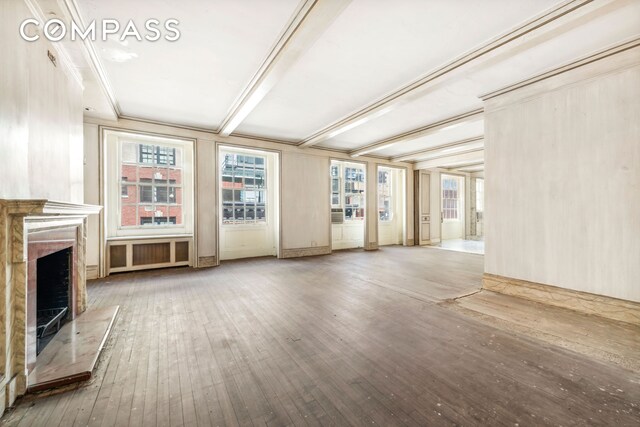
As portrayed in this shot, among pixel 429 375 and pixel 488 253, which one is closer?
pixel 429 375

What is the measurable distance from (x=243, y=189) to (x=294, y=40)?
460 cm

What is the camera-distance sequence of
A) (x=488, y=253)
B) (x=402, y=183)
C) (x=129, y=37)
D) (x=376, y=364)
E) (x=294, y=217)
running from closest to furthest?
(x=376, y=364), (x=129, y=37), (x=488, y=253), (x=294, y=217), (x=402, y=183)

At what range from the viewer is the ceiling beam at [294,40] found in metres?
2.17

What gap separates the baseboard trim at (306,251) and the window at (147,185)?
2375 millimetres

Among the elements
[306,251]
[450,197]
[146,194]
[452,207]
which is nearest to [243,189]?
[146,194]

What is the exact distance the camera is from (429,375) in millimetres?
1891

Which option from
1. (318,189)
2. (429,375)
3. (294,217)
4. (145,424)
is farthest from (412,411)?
(318,189)

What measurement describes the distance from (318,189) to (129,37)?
5101mm

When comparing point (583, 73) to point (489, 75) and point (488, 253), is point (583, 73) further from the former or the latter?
point (488, 253)

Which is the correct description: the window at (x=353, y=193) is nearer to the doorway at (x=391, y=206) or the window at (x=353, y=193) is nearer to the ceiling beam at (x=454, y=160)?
the doorway at (x=391, y=206)

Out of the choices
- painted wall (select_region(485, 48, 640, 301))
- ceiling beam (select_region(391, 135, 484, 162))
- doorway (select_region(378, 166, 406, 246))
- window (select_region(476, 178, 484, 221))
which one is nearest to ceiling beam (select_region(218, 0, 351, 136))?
painted wall (select_region(485, 48, 640, 301))

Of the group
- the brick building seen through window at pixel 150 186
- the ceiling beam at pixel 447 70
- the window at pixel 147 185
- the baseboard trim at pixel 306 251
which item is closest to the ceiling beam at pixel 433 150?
the ceiling beam at pixel 447 70

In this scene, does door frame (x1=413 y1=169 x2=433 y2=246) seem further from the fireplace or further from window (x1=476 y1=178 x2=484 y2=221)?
the fireplace

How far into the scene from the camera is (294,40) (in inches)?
101
